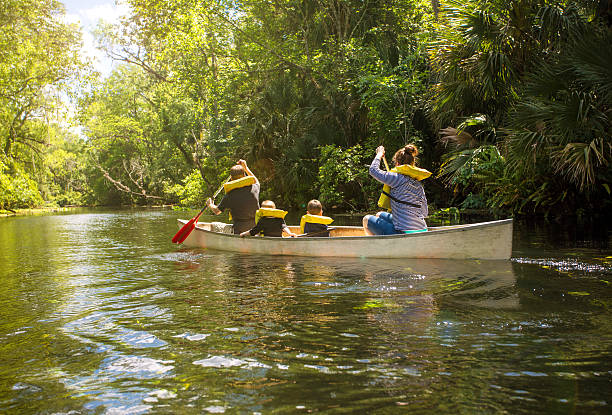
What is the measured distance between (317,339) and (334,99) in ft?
61.9

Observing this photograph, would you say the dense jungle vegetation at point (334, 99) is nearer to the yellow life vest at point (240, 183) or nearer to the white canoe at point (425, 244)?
the white canoe at point (425, 244)

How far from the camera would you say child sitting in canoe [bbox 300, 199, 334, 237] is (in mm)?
9016

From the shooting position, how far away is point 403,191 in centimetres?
760

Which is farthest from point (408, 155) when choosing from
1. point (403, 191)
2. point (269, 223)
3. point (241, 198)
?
point (241, 198)

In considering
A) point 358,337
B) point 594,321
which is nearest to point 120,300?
point 358,337

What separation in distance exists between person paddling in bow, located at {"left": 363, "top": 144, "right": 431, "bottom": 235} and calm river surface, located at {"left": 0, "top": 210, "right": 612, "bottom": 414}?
2.21 feet

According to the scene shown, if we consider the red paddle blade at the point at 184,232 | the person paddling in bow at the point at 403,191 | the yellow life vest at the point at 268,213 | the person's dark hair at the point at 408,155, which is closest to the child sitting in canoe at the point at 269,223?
the yellow life vest at the point at 268,213

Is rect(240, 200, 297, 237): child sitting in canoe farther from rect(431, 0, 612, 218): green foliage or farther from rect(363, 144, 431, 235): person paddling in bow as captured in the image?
rect(431, 0, 612, 218): green foliage

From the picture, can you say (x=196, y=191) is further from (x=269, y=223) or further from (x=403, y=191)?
(x=403, y=191)

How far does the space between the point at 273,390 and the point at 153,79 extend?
4575 centimetres

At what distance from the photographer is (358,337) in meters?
3.92

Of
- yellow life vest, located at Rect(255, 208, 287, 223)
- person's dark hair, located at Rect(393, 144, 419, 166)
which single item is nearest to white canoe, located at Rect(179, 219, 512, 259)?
yellow life vest, located at Rect(255, 208, 287, 223)

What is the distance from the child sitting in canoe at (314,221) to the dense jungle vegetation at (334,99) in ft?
13.0

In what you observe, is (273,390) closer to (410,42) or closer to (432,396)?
(432,396)
